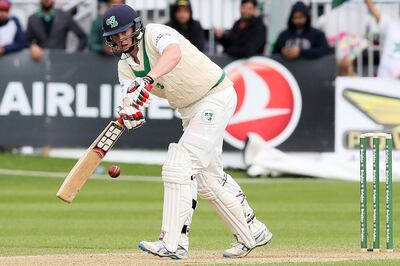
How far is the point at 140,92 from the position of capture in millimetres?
8961

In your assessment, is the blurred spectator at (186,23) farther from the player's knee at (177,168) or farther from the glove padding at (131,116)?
the glove padding at (131,116)

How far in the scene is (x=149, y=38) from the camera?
30.5 ft

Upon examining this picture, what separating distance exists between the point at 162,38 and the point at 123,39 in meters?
0.27

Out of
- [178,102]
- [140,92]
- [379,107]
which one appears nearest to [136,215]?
[178,102]

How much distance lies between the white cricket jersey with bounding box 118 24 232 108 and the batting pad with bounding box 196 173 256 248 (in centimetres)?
58

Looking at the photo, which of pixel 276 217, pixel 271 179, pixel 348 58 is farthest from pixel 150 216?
pixel 348 58

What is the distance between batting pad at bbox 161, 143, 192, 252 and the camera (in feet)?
30.4

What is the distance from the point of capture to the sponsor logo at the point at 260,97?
1867 centimetres

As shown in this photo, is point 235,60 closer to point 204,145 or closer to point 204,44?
point 204,44

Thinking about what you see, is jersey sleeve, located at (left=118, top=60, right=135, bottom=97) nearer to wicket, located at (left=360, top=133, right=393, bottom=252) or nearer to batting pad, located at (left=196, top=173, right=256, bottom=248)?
batting pad, located at (left=196, top=173, right=256, bottom=248)

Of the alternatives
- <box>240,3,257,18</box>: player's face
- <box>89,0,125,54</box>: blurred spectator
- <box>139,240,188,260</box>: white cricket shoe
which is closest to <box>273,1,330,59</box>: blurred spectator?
<box>240,3,257,18</box>: player's face

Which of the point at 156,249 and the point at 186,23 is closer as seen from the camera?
the point at 156,249

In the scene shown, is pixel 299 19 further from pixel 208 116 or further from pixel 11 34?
pixel 208 116

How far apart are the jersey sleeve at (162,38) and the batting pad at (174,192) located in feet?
2.37
